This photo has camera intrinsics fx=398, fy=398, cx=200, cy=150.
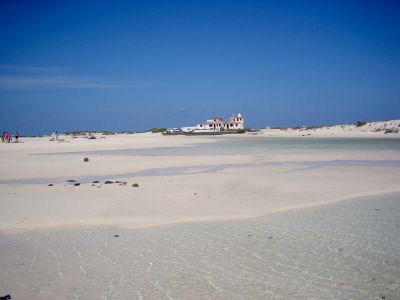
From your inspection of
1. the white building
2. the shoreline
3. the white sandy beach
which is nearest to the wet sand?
the white sandy beach

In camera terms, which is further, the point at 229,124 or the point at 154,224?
the point at 229,124

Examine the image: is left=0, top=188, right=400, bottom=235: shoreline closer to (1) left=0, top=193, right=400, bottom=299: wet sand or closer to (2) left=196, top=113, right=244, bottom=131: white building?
(1) left=0, top=193, right=400, bottom=299: wet sand

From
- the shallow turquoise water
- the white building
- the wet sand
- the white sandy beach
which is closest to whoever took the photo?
the wet sand

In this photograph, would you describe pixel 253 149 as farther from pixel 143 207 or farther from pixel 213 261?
pixel 213 261

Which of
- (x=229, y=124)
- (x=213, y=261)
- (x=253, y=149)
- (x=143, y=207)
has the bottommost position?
(x=253, y=149)

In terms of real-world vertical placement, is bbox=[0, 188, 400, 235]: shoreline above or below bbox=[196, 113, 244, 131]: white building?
below

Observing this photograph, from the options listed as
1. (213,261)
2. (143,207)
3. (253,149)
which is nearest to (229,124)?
(253,149)

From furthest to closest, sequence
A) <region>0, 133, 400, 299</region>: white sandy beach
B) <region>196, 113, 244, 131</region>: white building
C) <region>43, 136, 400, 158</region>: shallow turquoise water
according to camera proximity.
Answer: <region>196, 113, 244, 131</region>: white building → <region>43, 136, 400, 158</region>: shallow turquoise water → <region>0, 133, 400, 299</region>: white sandy beach

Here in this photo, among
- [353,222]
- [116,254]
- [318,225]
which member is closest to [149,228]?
[116,254]

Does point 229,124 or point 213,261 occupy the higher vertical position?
point 229,124

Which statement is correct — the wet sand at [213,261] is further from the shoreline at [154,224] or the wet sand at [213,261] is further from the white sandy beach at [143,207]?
the shoreline at [154,224]

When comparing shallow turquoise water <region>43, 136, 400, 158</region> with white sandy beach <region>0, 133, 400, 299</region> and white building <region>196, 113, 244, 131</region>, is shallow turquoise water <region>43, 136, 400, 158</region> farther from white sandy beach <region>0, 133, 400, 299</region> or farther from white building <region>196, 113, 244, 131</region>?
white building <region>196, 113, 244, 131</region>

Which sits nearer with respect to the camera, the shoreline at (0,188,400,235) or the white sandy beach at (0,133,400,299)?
the white sandy beach at (0,133,400,299)

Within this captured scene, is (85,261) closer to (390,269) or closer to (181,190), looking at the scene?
(390,269)
